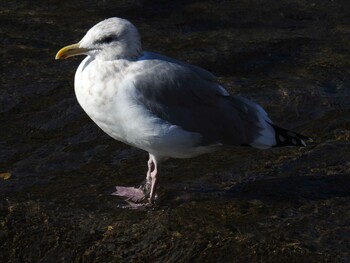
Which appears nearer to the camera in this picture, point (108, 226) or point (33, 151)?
point (108, 226)

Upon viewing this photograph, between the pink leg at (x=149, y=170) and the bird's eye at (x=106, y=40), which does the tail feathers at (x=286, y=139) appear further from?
the bird's eye at (x=106, y=40)

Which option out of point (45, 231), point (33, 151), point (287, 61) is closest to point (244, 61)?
point (287, 61)

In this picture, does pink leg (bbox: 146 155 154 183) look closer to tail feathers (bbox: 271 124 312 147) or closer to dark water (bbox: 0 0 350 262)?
dark water (bbox: 0 0 350 262)

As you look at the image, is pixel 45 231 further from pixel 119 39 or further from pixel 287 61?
pixel 287 61

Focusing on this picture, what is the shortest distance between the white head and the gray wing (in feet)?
0.53

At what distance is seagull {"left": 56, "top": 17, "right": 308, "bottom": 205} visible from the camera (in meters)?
5.40

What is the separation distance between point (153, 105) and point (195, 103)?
361 mm

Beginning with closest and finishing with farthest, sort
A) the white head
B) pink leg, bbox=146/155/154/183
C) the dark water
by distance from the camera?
the dark water → the white head → pink leg, bbox=146/155/154/183

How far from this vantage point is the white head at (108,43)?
5.60 m

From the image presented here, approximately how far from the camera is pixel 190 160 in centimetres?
641

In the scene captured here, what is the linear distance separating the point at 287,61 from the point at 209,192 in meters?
2.41

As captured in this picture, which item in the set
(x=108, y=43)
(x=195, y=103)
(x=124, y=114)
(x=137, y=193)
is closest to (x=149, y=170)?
(x=137, y=193)

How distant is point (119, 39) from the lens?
5.62 meters

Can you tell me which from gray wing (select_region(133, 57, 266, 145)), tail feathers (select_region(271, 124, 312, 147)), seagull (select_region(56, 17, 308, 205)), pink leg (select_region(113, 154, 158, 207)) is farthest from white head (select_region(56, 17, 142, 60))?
tail feathers (select_region(271, 124, 312, 147))
